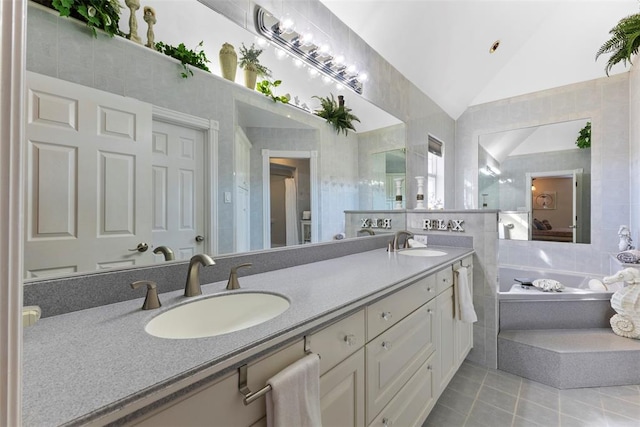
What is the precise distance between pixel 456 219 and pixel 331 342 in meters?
1.87

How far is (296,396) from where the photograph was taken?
2.25ft

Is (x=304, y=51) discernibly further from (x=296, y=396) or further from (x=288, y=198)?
(x=296, y=396)

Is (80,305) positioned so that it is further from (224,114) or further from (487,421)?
(487,421)

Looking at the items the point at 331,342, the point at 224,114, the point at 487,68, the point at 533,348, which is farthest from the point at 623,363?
the point at 487,68

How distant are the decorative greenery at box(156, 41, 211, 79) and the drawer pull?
1.19m

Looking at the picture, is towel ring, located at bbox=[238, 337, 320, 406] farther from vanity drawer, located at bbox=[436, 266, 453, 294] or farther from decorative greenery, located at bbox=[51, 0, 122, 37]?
vanity drawer, located at bbox=[436, 266, 453, 294]

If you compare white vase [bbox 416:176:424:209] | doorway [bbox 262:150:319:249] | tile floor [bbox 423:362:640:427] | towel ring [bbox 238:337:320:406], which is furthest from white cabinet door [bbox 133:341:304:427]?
white vase [bbox 416:176:424:209]

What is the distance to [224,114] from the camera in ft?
4.17

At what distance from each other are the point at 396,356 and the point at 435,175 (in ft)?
8.86

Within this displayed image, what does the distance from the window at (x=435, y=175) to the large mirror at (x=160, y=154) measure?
6.43 feet

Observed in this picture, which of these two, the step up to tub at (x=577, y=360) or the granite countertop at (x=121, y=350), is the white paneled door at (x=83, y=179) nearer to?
the granite countertop at (x=121, y=350)

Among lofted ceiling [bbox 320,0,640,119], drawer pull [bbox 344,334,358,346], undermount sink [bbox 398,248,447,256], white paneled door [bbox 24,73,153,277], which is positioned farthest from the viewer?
lofted ceiling [bbox 320,0,640,119]

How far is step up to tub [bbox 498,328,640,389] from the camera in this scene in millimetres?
1855

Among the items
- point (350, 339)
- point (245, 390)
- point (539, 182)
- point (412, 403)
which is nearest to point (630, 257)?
point (539, 182)
